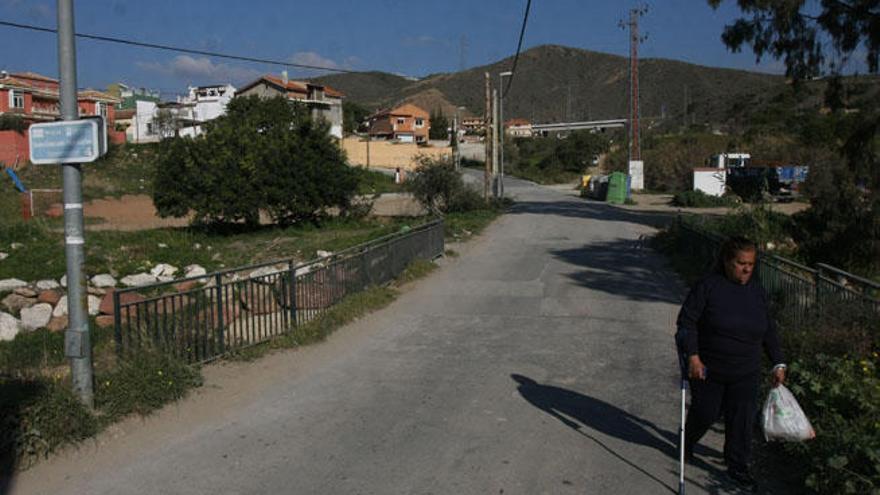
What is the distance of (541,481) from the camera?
212 inches

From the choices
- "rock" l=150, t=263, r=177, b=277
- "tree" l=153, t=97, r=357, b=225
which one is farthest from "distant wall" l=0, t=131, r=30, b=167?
"rock" l=150, t=263, r=177, b=277

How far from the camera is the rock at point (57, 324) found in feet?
51.7

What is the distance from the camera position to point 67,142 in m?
6.48

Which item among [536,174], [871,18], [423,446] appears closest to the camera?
[423,446]

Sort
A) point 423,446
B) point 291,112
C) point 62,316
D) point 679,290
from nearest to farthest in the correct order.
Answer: point 423,446 < point 679,290 < point 62,316 < point 291,112

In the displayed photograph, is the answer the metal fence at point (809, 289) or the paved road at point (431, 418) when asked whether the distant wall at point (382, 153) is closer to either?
the paved road at point (431, 418)

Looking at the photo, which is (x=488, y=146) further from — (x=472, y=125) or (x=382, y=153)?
(x=472, y=125)

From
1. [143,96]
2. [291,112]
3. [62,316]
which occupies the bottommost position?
[62,316]

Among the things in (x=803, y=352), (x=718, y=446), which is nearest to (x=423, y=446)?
(x=718, y=446)

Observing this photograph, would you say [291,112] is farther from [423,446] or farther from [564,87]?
[564,87]

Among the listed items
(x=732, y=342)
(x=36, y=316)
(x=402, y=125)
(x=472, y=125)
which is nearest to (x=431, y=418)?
(x=732, y=342)

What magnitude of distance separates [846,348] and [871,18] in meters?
16.9

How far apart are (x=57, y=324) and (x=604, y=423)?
13.3 m

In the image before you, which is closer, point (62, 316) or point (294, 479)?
point (294, 479)
